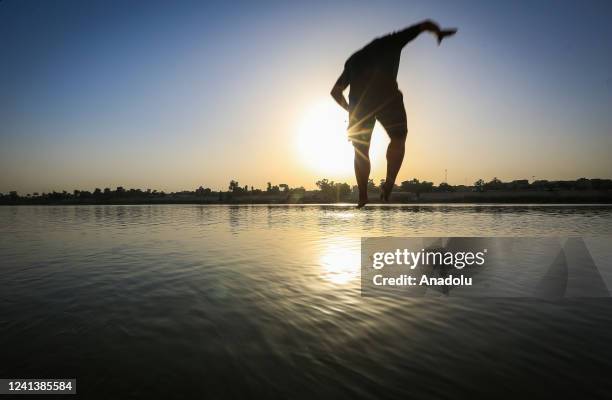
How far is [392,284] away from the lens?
38.8 ft

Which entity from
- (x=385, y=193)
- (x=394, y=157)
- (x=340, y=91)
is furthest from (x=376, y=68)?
(x=385, y=193)

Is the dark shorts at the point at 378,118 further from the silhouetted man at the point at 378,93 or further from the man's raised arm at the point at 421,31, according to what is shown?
the man's raised arm at the point at 421,31

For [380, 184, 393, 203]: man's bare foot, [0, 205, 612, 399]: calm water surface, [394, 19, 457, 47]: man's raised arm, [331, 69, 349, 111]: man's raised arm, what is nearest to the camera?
[394, 19, 457, 47]: man's raised arm

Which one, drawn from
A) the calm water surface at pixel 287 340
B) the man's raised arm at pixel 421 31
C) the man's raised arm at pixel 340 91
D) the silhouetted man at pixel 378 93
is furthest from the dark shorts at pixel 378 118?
the calm water surface at pixel 287 340

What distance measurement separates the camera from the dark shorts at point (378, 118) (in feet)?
8.23

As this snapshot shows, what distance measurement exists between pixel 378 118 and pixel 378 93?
0.21m

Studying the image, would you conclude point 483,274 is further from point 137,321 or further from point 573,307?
point 137,321

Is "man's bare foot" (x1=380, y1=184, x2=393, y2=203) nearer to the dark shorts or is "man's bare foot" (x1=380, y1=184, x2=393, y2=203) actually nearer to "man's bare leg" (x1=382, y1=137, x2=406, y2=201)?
"man's bare leg" (x1=382, y1=137, x2=406, y2=201)

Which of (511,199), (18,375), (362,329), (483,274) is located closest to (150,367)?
(18,375)

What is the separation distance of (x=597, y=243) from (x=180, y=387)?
97.1 ft

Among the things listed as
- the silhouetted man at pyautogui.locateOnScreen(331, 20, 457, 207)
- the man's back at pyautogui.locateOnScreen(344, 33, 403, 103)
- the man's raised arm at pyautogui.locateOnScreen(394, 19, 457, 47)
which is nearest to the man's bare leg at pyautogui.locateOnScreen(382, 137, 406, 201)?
the silhouetted man at pyautogui.locateOnScreen(331, 20, 457, 207)

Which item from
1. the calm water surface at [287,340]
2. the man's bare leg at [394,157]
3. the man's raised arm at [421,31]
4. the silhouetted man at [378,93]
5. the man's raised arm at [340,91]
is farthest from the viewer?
the calm water surface at [287,340]

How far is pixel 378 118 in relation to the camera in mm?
2602

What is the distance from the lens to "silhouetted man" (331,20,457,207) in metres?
2.50
